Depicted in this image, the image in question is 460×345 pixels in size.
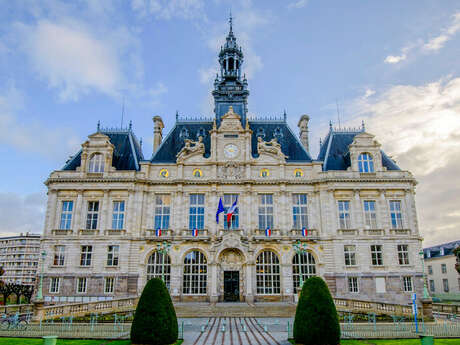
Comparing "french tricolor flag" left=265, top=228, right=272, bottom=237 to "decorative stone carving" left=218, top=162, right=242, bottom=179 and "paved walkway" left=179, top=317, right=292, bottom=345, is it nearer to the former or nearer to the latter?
"decorative stone carving" left=218, top=162, right=242, bottom=179

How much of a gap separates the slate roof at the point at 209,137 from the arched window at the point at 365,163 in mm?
5487

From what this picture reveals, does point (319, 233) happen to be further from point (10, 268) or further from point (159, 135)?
point (10, 268)

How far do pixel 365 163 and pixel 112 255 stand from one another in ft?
95.7

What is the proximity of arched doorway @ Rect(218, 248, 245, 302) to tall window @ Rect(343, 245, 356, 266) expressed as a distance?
1076 centimetres

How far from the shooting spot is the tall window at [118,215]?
38344 millimetres

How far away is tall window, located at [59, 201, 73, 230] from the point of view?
38.3 metres

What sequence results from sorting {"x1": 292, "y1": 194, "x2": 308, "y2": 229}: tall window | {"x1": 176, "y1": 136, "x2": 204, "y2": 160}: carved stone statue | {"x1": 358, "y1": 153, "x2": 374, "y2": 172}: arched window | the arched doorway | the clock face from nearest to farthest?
the arched doorway → {"x1": 292, "y1": 194, "x2": 308, "y2": 229}: tall window → {"x1": 358, "y1": 153, "x2": 374, "y2": 172}: arched window → {"x1": 176, "y1": 136, "x2": 204, "y2": 160}: carved stone statue → the clock face

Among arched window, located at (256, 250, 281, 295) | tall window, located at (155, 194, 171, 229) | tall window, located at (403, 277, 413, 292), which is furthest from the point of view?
tall window, located at (155, 194, 171, 229)

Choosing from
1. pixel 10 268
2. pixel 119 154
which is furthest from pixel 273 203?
pixel 10 268

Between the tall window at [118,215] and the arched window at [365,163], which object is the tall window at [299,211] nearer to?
the arched window at [365,163]

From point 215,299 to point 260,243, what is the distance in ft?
23.7

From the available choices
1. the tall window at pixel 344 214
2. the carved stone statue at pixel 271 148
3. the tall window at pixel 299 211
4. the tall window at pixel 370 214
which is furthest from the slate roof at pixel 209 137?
the tall window at pixel 370 214

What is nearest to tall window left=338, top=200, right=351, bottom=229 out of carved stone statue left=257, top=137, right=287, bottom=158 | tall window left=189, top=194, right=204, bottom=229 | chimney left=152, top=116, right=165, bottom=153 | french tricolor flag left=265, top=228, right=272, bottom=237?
french tricolor flag left=265, top=228, right=272, bottom=237

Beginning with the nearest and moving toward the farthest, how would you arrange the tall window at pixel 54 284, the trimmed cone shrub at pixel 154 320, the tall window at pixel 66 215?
the trimmed cone shrub at pixel 154 320 → the tall window at pixel 54 284 → the tall window at pixel 66 215
